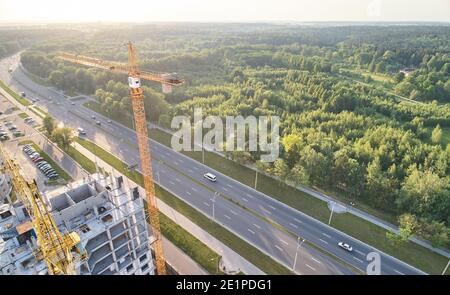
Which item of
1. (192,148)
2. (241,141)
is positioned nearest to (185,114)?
(192,148)

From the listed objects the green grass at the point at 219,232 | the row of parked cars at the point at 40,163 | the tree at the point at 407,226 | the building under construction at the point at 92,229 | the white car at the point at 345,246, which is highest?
the building under construction at the point at 92,229

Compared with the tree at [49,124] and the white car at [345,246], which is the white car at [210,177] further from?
the tree at [49,124]

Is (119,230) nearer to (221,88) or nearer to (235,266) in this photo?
(235,266)

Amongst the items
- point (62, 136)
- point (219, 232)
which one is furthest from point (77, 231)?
point (62, 136)

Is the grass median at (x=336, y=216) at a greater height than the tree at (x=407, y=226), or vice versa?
the tree at (x=407, y=226)

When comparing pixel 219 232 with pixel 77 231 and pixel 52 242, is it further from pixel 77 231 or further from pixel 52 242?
pixel 52 242

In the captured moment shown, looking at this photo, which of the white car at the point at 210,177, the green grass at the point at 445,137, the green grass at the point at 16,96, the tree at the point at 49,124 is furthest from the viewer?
the green grass at the point at 16,96

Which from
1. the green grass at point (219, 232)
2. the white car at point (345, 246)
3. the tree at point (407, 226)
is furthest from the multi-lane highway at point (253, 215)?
the tree at point (407, 226)

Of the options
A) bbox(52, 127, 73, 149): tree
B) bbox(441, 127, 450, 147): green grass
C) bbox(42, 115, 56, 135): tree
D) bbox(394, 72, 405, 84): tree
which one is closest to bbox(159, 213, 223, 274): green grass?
bbox(52, 127, 73, 149): tree

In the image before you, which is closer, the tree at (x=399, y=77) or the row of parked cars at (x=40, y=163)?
the row of parked cars at (x=40, y=163)
